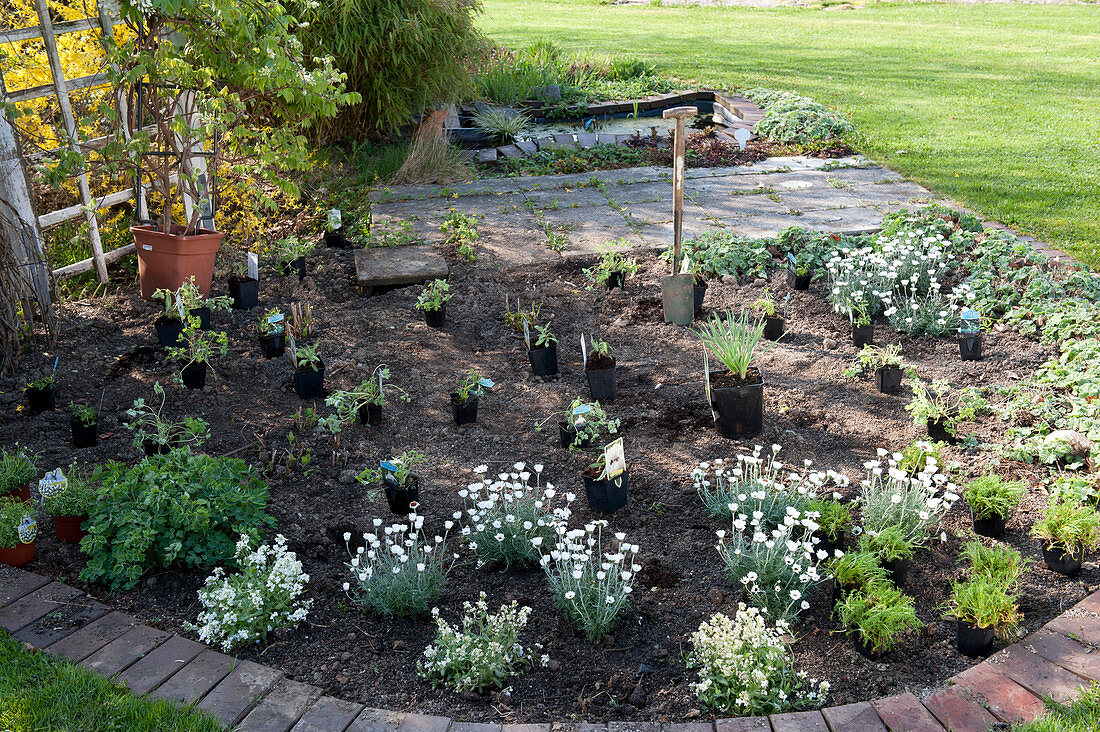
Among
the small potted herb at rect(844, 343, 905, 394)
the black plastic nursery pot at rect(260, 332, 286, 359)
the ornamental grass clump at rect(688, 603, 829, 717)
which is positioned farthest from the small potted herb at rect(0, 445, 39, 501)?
the small potted herb at rect(844, 343, 905, 394)

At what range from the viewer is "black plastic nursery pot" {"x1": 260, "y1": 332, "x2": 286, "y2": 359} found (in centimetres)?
442

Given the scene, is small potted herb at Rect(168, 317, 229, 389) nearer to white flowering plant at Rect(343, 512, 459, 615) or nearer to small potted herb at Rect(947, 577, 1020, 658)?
white flowering plant at Rect(343, 512, 459, 615)

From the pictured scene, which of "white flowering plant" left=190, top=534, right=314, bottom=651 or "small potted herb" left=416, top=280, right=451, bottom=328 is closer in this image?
"white flowering plant" left=190, top=534, right=314, bottom=651

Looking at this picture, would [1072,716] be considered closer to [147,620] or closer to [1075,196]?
[147,620]

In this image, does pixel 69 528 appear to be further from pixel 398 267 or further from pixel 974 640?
pixel 974 640

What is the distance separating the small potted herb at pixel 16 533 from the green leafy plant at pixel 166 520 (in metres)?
0.20

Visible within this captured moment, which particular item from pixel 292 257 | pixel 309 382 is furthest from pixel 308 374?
pixel 292 257

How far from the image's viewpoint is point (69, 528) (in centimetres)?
305

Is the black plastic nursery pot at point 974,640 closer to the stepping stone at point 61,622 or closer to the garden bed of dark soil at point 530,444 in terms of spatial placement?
the garden bed of dark soil at point 530,444

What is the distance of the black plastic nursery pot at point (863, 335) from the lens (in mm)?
4348

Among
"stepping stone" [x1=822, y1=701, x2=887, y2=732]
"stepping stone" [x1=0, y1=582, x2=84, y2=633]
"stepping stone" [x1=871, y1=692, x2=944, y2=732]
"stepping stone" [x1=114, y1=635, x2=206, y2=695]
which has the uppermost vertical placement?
"stepping stone" [x1=0, y1=582, x2=84, y2=633]

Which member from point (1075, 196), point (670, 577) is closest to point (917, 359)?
point (670, 577)

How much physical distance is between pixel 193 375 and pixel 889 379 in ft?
10.8

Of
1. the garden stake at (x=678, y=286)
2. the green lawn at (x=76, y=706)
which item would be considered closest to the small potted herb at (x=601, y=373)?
the garden stake at (x=678, y=286)
